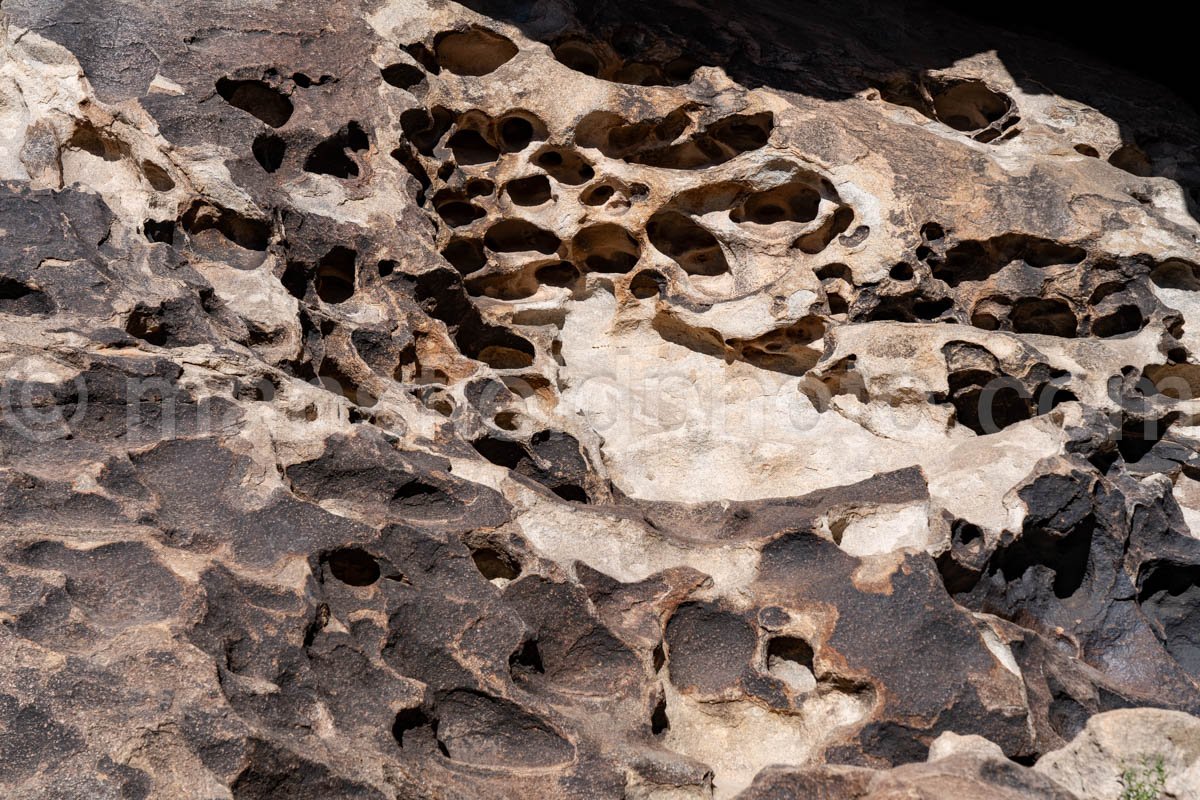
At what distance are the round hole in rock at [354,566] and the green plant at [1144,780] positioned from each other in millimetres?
2139

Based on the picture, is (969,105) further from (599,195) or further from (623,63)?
(599,195)

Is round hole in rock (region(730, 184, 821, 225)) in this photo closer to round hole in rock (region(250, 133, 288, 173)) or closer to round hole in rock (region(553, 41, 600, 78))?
round hole in rock (region(553, 41, 600, 78))

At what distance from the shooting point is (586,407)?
5367 millimetres

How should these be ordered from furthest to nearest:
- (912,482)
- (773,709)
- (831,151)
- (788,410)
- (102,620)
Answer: (831,151), (788,410), (912,482), (773,709), (102,620)

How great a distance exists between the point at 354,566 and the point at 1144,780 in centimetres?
225

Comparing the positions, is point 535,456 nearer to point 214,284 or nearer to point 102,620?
point 214,284

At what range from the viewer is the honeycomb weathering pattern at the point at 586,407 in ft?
11.2

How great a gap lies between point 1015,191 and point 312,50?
3247mm

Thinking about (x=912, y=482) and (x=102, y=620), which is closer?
(x=102, y=620)

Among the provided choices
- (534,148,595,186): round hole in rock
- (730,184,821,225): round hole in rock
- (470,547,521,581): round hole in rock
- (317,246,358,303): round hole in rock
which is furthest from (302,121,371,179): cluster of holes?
(470,547,521,581): round hole in rock

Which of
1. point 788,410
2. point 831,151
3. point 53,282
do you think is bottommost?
point 788,410

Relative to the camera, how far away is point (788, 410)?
5418 millimetres

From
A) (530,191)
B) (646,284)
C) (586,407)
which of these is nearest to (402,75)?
(530,191)

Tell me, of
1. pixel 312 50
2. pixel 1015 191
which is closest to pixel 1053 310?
pixel 1015 191
